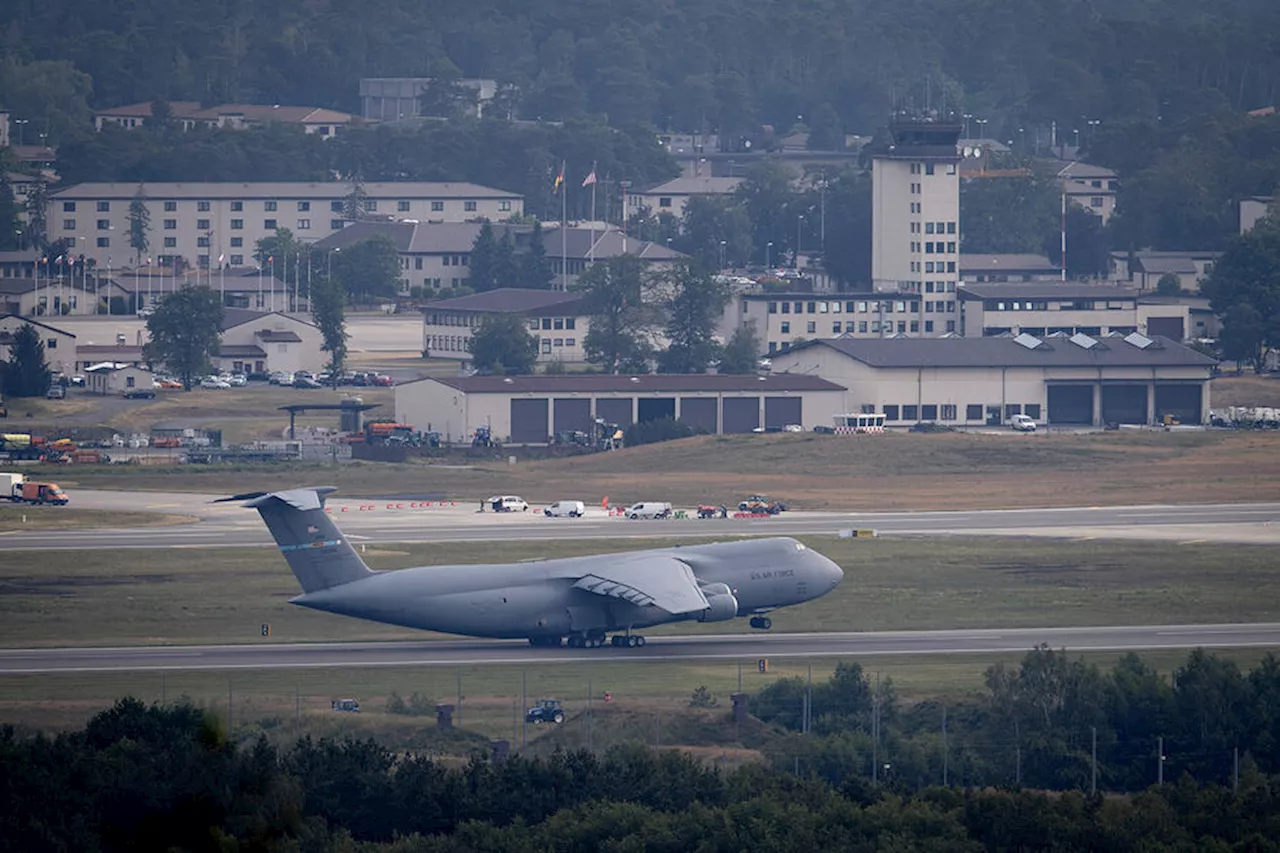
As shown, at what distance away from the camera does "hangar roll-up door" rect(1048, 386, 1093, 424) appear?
468ft

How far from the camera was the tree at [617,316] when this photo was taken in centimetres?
15875

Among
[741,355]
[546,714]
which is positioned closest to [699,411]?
[741,355]

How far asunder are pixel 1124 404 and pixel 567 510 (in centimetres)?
4793

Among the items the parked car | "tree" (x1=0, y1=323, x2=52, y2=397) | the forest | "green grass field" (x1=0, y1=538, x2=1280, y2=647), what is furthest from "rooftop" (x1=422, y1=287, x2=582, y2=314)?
the forest

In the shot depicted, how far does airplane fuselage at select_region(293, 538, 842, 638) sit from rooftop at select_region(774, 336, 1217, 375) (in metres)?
64.2

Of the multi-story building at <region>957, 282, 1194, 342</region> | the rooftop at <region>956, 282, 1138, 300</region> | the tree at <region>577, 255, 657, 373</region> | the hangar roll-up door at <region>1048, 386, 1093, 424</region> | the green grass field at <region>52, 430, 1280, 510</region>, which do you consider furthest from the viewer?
the rooftop at <region>956, 282, 1138, 300</region>

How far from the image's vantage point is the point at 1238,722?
205ft

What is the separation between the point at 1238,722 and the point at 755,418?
77.0 meters

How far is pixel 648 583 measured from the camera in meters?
74.8

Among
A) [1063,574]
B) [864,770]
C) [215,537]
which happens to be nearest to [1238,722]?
[864,770]

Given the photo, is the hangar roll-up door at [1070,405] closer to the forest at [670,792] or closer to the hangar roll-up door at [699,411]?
the hangar roll-up door at [699,411]

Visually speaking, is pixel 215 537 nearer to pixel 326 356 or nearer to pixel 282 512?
pixel 282 512

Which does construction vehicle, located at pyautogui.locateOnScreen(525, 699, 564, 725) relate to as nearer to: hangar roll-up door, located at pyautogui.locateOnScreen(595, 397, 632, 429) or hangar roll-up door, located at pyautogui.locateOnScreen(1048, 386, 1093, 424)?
hangar roll-up door, located at pyautogui.locateOnScreen(595, 397, 632, 429)

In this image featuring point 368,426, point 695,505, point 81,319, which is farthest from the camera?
point 81,319
